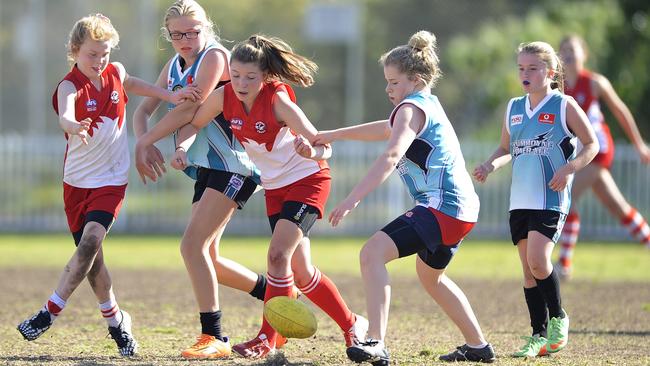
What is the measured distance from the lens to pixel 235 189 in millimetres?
6051

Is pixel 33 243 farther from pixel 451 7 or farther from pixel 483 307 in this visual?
pixel 451 7

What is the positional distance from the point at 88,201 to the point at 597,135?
5.52 m

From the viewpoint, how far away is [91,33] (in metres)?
5.98

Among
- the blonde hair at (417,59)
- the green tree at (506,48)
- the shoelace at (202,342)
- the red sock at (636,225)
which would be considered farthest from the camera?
the green tree at (506,48)

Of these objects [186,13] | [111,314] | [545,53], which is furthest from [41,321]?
[545,53]

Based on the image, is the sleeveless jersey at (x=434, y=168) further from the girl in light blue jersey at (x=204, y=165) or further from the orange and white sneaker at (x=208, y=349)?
the orange and white sneaker at (x=208, y=349)

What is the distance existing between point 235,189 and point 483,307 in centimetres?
330

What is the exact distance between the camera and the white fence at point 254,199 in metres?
17.0

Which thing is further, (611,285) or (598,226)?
(598,226)

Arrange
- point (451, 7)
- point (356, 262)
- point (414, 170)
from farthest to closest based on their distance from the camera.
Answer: point (451, 7), point (356, 262), point (414, 170)

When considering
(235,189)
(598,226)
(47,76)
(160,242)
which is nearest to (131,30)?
(47,76)

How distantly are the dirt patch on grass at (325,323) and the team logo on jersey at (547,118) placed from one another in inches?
55.4

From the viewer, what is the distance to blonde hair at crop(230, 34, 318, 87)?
224 inches

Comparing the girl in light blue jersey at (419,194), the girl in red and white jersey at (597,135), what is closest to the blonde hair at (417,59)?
the girl in light blue jersey at (419,194)
